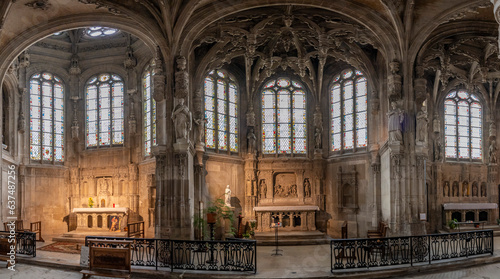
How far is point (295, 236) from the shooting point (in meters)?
19.9

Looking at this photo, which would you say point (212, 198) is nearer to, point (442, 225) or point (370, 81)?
point (370, 81)

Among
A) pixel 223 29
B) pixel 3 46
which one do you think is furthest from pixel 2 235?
pixel 223 29

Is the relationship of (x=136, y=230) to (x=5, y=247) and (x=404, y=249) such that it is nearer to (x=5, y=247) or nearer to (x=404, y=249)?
(x=5, y=247)

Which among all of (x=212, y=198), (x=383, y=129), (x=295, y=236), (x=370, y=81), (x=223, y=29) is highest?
(x=223, y=29)

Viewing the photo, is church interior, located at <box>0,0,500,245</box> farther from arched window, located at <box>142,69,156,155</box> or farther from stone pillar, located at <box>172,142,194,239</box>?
stone pillar, located at <box>172,142,194,239</box>

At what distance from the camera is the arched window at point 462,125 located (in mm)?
23750

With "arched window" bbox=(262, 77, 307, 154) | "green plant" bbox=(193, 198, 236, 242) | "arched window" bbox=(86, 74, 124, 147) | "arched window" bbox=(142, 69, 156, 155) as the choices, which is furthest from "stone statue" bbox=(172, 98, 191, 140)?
"arched window" bbox=(262, 77, 307, 154)

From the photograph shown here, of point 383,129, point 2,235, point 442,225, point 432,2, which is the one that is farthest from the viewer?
point 442,225

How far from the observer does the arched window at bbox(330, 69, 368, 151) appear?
71.6 ft

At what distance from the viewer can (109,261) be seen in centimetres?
1229

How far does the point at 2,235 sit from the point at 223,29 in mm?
10138

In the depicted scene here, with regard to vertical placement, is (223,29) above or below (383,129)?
above

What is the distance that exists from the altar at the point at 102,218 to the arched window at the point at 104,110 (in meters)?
3.26

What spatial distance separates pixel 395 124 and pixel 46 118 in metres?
16.0
